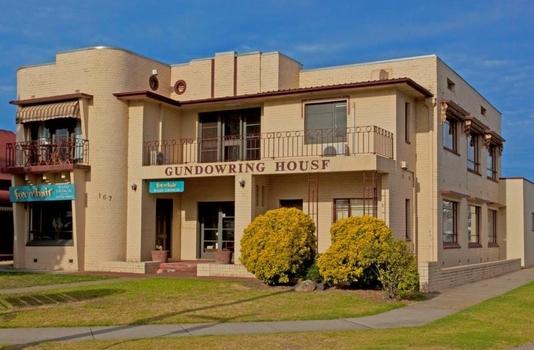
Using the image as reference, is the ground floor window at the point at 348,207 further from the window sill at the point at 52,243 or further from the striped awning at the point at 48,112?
the striped awning at the point at 48,112

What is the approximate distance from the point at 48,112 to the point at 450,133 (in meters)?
15.5

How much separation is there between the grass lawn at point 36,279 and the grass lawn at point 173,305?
76.5 inches

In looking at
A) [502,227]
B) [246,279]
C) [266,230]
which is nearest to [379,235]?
[266,230]

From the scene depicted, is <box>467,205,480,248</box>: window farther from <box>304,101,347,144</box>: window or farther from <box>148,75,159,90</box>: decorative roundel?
<box>148,75,159,90</box>: decorative roundel

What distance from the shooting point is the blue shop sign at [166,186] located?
23.9 metres

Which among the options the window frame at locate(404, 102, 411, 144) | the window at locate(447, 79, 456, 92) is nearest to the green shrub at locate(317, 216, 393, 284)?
the window frame at locate(404, 102, 411, 144)

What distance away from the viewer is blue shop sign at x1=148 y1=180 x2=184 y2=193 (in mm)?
23859

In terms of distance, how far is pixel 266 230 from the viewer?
19688 millimetres

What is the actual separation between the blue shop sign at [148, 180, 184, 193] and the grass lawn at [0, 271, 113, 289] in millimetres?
3896

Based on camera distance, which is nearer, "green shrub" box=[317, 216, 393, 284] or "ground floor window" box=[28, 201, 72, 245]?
"green shrub" box=[317, 216, 393, 284]

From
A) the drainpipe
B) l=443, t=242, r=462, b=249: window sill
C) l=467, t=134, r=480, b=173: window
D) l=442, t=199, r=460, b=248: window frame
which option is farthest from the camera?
l=467, t=134, r=480, b=173: window

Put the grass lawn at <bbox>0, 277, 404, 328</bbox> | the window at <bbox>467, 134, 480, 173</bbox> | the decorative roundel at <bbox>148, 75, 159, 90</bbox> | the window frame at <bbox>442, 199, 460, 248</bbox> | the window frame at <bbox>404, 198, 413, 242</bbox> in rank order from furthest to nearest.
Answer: the window at <bbox>467, 134, 480, 173</bbox> < the decorative roundel at <bbox>148, 75, 159, 90</bbox> < the window frame at <bbox>442, 199, 460, 248</bbox> < the window frame at <bbox>404, 198, 413, 242</bbox> < the grass lawn at <bbox>0, 277, 404, 328</bbox>

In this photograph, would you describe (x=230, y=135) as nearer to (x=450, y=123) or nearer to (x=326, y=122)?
(x=326, y=122)

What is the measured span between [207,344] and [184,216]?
613 inches
